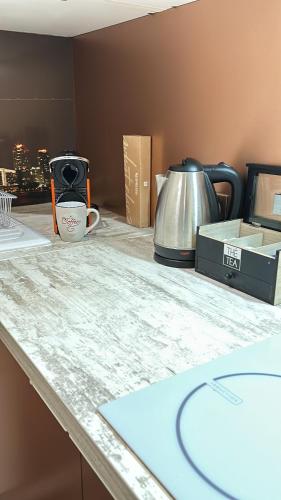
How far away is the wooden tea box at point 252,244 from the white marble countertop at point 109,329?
0.03m

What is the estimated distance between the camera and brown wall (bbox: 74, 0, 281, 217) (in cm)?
99

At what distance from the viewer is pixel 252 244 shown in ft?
3.24

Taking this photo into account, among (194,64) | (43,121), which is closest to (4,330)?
(194,64)

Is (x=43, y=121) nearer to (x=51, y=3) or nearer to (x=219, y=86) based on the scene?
(x=51, y=3)

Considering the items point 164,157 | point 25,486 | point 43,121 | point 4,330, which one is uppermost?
point 43,121

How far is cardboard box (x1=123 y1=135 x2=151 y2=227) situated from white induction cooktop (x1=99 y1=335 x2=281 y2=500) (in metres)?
0.83

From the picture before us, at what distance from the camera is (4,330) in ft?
2.45

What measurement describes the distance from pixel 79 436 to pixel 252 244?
616 millimetres

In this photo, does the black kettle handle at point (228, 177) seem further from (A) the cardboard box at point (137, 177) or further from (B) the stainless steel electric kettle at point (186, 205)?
(A) the cardboard box at point (137, 177)

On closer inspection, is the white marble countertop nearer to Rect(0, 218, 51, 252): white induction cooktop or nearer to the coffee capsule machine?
Rect(0, 218, 51, 252): white induction cooktop

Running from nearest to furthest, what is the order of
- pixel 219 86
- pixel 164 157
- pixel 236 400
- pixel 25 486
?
1. pixel 236 400
2. pixel 25 486
3. pixel 219 86
4. pixel 164 157

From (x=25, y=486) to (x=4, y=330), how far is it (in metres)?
0.43

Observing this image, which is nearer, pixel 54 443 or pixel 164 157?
pixel 54 443

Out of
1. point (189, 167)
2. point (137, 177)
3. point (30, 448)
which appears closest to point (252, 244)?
point (189, 167)
